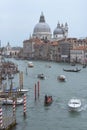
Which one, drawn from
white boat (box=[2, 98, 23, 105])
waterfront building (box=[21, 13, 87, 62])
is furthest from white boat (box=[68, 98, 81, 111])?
waterfront building (box=[21, 13, 87, 62])

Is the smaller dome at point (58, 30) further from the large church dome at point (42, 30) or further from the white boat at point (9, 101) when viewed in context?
the white boat at point (9, 101)

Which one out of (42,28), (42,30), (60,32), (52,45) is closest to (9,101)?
(52,45)

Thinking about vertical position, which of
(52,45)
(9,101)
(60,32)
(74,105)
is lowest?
(74,105)

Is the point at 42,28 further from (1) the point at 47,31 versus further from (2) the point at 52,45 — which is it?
(2) the point at 52,45

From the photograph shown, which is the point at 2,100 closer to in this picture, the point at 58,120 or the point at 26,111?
the point at 26,111

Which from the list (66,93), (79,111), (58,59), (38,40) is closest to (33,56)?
(38,40)

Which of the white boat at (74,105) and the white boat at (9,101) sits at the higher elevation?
the white boat at (9,101)

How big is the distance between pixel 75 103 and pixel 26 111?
1.69 m

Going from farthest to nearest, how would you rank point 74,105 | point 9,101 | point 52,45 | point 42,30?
point 42,30 → point 52,45 → point 9,101 → point 74,105

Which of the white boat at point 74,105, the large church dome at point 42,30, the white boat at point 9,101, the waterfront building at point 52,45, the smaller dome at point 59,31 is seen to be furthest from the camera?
the large church dome at point 42,30

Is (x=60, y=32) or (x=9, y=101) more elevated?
(x=60, y=32)

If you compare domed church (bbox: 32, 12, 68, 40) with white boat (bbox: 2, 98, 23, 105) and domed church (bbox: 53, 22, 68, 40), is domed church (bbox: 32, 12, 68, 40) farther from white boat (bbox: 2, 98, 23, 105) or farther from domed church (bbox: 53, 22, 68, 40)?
white boat (bbox: 2, 98, 23, 105)

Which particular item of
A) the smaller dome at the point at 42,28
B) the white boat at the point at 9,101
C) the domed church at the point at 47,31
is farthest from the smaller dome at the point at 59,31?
the white boat at the point at 9,101

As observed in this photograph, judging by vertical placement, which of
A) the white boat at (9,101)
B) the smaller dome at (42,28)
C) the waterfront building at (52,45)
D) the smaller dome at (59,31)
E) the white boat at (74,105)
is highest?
the smaller dome at (42,28)
